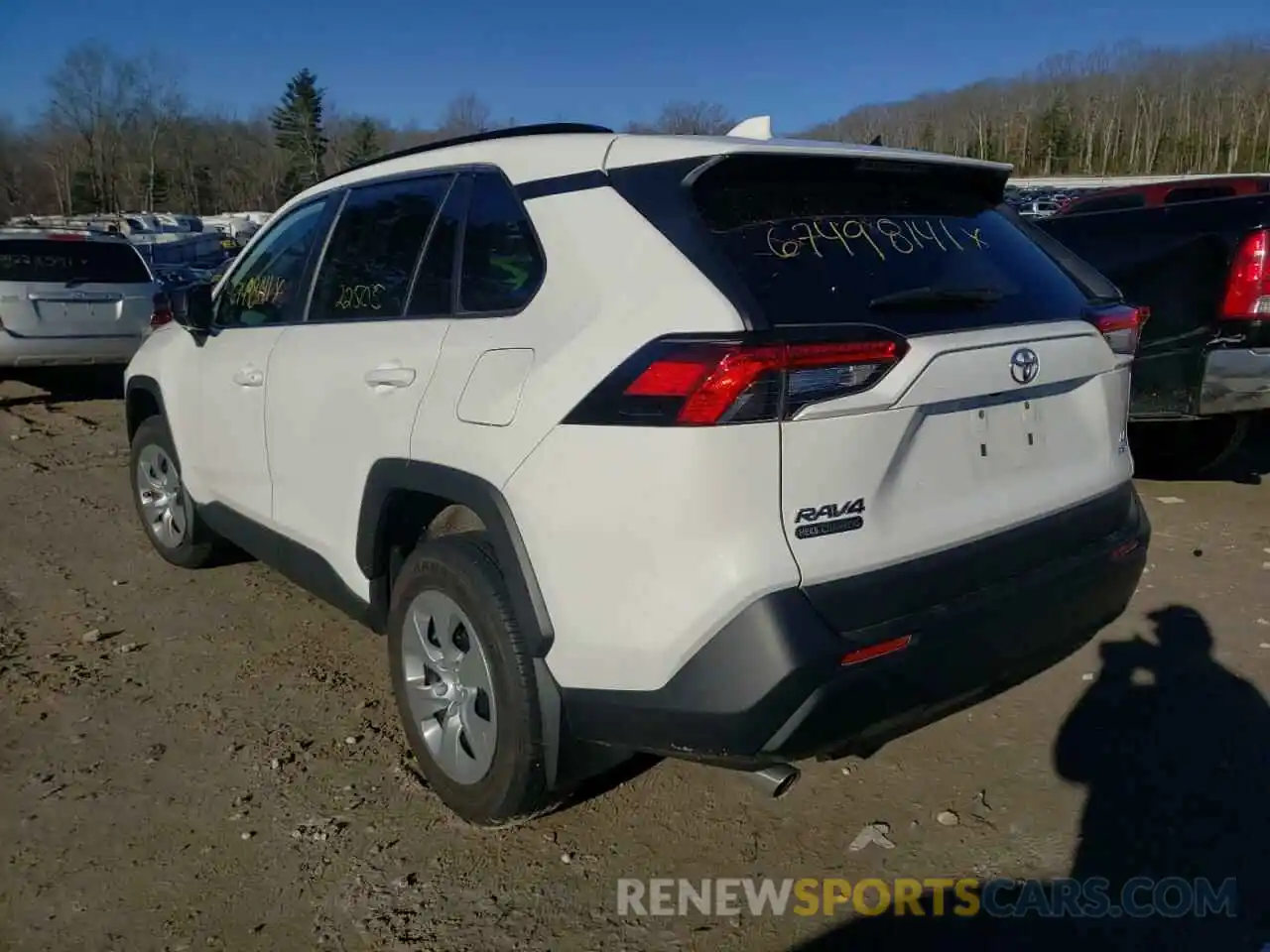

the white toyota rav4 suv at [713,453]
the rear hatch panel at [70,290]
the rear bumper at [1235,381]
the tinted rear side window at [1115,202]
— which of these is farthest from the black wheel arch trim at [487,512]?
the tinted rear side window at [1115,202]

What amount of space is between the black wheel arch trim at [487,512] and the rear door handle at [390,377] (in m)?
0.23

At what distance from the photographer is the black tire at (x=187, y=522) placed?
464 centimetres

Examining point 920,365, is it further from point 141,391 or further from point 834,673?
point 141,391

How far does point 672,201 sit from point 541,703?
1.25m

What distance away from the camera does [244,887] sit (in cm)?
259

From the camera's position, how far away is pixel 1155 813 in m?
2.80

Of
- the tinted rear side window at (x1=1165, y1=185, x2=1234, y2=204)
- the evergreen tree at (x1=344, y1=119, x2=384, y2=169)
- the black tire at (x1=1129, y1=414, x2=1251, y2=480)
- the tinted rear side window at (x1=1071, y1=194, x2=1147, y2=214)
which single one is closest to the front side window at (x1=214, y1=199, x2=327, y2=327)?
the black tire at (x1=1129, y1=414, x2=1251, y2=480)

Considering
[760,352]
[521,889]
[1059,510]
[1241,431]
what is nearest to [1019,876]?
[1059,510]

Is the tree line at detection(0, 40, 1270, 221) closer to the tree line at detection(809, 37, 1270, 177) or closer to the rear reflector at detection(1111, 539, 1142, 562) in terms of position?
the tree line at detection(809, 37, 1270, 177)

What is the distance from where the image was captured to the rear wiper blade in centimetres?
230

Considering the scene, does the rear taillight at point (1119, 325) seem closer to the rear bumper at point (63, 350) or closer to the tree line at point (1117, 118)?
the rear bumper at point (63, 350)

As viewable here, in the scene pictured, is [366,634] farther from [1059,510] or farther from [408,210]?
[1059,510]

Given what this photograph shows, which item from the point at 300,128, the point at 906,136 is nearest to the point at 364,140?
the point at 300,128

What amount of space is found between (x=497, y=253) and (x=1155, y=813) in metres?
2.44
